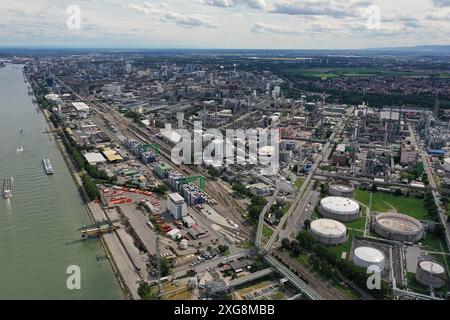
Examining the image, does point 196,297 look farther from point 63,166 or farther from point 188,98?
point 188,98

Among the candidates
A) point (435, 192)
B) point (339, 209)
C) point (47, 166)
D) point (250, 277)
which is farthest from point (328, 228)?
point (47, 166)

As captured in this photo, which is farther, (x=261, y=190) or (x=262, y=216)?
(x=261, y=190)

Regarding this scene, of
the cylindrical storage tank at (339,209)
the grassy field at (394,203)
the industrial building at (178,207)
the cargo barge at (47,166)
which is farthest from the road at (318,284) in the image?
the cargo barge at (47,166)

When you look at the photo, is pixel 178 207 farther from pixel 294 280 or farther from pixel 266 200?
pixel 294 280

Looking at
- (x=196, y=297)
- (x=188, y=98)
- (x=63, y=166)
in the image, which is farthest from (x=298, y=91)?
(x=196, y=297)

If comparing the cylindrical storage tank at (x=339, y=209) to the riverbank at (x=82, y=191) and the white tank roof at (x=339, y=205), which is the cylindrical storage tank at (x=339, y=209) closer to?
the white tank roof at (x=339, y=205)
